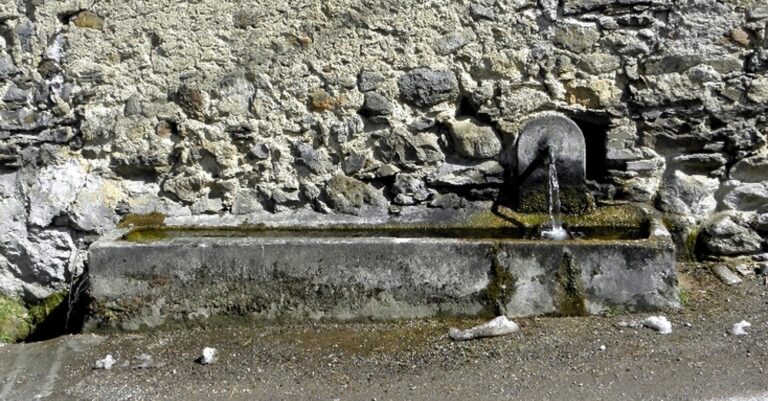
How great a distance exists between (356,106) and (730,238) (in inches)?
77.0

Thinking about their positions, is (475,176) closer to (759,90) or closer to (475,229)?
(475,229)

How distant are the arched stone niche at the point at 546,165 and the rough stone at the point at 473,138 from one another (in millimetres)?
141

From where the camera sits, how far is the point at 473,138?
411 cm

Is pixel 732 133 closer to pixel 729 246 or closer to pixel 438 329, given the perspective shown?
pixel 729 246

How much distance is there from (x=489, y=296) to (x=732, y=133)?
4.83 feet

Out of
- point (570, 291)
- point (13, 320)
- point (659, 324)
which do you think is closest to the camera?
point (659, 324)

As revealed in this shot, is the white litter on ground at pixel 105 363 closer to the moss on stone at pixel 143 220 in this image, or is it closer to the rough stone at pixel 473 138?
the moss on stone at pixel 143 220

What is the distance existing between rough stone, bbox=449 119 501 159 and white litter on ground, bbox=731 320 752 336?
139cm

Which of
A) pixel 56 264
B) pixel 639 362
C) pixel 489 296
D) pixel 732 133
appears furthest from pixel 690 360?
pixel 56 264

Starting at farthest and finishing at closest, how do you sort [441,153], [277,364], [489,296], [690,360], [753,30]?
[441,153] → [753,30] → [489,296] → [277,364] → [690,360]

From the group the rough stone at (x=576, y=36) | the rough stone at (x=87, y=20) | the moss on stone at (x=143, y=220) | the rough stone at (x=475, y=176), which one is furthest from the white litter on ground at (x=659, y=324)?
the rough stone at (x=87, y=20)

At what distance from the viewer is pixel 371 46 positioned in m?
4.08

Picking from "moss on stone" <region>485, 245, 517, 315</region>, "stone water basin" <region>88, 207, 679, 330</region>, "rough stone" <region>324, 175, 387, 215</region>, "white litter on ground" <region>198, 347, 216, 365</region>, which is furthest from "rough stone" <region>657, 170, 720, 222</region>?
"white litter on ground" <region>198, 347, 216, 365</region>

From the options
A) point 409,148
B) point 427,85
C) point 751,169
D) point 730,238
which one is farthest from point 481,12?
point 730,238
